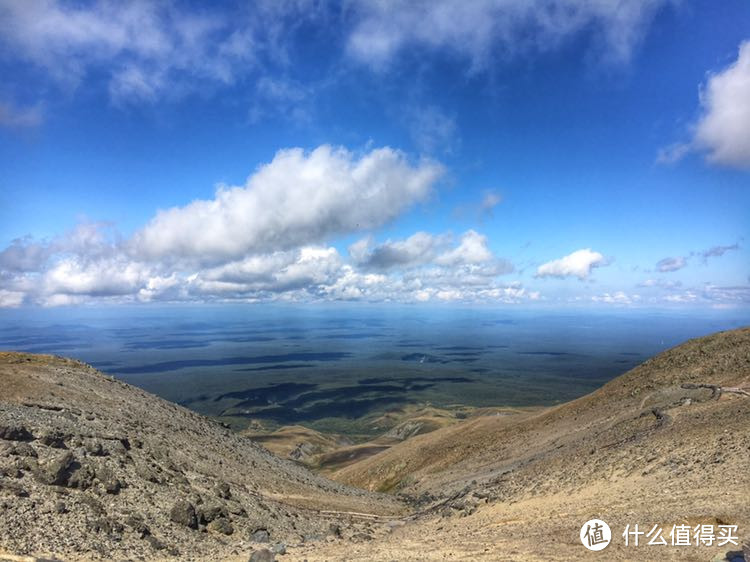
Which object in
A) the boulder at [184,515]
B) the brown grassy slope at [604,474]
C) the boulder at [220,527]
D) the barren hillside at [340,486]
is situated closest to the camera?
the barren hillside at [340,486]

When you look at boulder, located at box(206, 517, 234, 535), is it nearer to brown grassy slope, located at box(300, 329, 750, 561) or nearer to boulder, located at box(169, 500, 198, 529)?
boulder, located at box(169, 500, 198, 529)

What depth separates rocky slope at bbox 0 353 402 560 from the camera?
13.0 m

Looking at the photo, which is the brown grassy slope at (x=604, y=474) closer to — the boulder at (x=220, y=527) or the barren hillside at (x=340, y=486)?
the barren hillside at (x=340, y=486)

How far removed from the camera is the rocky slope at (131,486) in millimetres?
12961

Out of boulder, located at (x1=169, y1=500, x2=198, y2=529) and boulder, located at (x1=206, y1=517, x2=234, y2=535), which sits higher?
boulder, located at (x1=169, y1=500, x2=198, y2=529)

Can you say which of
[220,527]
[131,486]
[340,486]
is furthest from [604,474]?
[131,486]

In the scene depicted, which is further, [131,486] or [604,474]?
[604,474]

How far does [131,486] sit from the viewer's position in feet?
55.3

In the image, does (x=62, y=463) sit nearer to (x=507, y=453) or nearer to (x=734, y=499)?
(x=734, y=499)

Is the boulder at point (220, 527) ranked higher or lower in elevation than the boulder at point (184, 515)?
lower

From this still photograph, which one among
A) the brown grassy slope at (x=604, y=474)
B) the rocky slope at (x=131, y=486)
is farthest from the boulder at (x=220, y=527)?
the brown grassy slope at (x=604, y=474)

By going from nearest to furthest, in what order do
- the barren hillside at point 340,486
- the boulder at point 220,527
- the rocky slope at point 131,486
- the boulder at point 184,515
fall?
A: the rocky slope at point 131,486, the barren hillside at point 340,486, the boulder at point 184,515, the boulder at point 220,527

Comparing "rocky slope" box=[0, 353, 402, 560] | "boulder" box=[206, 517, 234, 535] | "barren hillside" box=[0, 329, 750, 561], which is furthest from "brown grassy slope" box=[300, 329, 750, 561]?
"rocky slope" box=[0, 353, 402, 560]

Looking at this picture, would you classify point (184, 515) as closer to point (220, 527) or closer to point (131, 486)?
point (220, 527)
